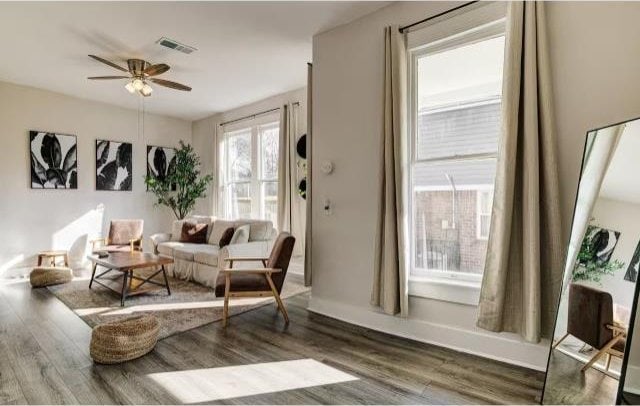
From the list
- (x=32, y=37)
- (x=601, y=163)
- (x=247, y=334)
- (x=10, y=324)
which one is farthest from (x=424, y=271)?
(x=32, y=37)

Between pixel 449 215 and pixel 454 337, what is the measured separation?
0.97 meters

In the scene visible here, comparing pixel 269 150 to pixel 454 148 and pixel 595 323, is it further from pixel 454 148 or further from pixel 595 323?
pixel 595 323

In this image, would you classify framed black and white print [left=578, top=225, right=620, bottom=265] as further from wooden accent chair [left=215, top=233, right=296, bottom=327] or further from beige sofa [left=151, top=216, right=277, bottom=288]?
beige sofa [left=151, top=216, right=277, bottom=288]

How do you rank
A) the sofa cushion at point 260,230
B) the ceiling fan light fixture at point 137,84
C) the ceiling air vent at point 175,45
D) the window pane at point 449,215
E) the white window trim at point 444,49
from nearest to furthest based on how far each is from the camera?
the white window trim at point 444,49, the window pane at point 449,215, the ceiling air vent at point 175,45, the ceiling fan light fixture at point 137,84, the sofa cushion at point 260,230

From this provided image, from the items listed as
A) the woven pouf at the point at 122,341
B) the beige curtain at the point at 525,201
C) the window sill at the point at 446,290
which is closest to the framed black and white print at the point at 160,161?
the woven pouf at the point at 122,341

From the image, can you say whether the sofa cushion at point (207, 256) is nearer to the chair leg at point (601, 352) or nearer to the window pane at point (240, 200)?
the window pane at point (240, 200)

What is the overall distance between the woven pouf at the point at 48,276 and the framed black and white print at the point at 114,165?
179 centimetres

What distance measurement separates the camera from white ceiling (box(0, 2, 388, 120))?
2994mm

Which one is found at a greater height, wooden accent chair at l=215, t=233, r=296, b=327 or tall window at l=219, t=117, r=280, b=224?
tall window at l=219, t=117, r=280, b=224

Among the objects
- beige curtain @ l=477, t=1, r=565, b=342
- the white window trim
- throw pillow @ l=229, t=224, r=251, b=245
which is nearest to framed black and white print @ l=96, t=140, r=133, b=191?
throw pillow @ l=229, t=224, r=251, b=245

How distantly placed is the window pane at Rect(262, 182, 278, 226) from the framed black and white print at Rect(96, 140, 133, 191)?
2599mm

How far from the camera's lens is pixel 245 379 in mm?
2131

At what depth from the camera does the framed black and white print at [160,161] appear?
639 centimetres

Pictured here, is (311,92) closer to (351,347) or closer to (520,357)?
(351,347)
